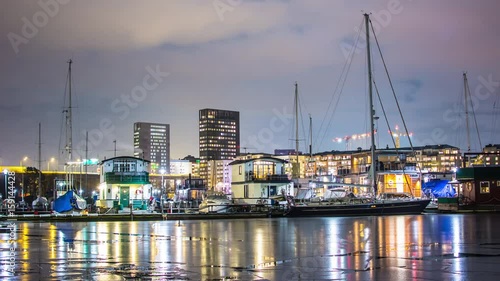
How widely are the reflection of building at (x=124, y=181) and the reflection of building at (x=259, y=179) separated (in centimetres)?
1430

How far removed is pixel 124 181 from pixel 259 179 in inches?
799

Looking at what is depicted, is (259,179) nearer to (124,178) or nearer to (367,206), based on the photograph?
(124,178)

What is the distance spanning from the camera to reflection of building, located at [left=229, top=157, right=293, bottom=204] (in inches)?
3597

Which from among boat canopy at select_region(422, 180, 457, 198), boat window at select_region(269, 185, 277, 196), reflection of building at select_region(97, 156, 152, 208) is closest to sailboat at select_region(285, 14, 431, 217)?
boat window at select_region(269, 185, 277, 196)

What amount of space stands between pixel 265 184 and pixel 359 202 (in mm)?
22499

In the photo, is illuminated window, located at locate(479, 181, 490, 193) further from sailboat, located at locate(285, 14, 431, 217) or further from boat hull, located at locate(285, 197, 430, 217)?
boat hull, located at locate(285, 197, 430, 217)

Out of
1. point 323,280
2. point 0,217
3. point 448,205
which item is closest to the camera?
point 323,280

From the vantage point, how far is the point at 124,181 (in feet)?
289

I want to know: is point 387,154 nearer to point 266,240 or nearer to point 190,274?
point 266,240

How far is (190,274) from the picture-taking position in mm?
17609

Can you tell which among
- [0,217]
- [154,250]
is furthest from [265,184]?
[154,250]

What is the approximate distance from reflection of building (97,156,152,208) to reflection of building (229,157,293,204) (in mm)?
14296

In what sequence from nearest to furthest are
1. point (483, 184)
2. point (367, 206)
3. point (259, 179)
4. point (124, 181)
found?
point (367, 206) < point (483, 184) < point (124, 181) < point (259, 179)

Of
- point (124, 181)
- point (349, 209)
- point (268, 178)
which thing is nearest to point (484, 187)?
point (349, 209)
